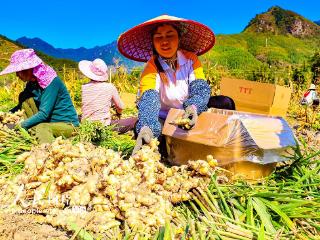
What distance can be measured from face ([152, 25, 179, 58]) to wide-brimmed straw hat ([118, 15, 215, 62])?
5 centimetres

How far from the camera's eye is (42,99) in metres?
3.46

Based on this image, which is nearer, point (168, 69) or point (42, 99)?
point (168, 69)

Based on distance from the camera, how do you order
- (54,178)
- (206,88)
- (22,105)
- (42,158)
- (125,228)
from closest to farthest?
(125,228) < (54,178) < (42,158) < (206,88) < (22,105)

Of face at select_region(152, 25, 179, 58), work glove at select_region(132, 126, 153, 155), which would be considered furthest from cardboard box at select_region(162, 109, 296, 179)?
face at select_region(152, 25, 179, 58)

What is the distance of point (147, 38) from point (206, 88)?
598mm

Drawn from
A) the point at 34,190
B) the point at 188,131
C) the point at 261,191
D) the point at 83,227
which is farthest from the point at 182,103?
the point at 83,227

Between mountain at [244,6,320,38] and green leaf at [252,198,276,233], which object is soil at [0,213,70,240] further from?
mountain at [244,6,320,38]

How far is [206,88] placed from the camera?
9.50ft

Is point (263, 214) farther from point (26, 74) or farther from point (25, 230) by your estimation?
point (26, 74)

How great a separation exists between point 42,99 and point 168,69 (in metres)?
1.11

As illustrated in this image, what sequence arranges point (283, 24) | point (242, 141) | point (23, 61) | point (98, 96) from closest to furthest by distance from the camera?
point (242, 141) → point (23, 61) → point (98, 96) → point (283, 24)

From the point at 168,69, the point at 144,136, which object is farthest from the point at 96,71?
the point at 144,136

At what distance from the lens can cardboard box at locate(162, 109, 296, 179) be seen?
2271 millimetres

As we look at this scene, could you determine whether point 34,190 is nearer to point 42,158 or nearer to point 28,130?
point 42,158
